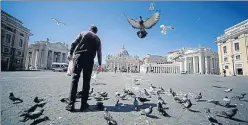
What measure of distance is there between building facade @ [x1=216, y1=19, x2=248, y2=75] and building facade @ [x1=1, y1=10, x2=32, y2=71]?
6910 cm

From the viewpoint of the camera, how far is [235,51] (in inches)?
1832

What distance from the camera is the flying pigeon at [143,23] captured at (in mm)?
7133

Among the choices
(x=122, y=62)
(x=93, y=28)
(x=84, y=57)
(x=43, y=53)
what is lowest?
(x=84, y=57)

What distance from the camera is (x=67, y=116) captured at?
2.76 metres

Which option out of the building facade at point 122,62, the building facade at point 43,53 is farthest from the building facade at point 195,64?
the building facade at point 43,53

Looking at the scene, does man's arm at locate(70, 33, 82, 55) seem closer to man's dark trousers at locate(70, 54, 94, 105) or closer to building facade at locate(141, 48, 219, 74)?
man's dark trousers at locate(70, 54, 94, 105)

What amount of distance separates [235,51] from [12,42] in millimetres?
73343

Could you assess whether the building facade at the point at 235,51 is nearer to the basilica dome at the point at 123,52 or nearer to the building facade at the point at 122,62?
the building facade at the point at 122,62

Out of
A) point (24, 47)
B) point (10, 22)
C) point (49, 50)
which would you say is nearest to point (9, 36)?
point (10, 22)

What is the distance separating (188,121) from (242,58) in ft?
177

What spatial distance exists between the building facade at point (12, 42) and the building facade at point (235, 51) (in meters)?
69.1

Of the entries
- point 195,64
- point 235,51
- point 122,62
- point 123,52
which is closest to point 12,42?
point 235,51

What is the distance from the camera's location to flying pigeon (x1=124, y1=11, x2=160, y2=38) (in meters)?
7.13

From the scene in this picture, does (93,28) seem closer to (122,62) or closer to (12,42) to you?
(12,42)
